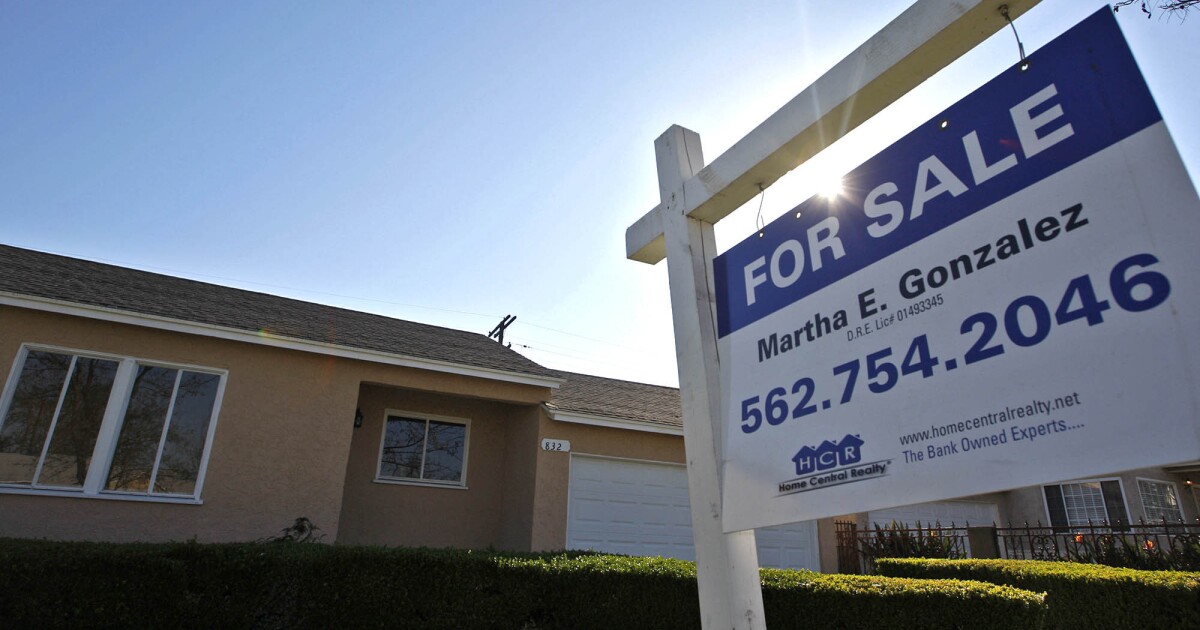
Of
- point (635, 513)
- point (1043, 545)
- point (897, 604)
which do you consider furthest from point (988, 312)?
point (1043, 545)

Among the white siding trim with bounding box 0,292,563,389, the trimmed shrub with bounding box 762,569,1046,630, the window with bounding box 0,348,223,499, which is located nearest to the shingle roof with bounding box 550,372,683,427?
the white siding trim with bounding box 0,292,563,389

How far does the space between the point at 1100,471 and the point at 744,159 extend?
1774mm

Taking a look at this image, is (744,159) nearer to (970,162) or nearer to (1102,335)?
(970,162)

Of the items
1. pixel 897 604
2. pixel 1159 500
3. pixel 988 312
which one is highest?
pixel 1159 500

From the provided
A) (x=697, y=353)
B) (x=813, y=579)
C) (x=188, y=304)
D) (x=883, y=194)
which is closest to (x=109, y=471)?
(x=188, y=304)

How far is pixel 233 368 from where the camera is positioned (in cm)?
1050

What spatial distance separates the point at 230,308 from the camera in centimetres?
1192

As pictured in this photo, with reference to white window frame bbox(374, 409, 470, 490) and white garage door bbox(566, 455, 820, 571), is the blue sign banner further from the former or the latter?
white window frame bbox(374, 409, 470, 490)

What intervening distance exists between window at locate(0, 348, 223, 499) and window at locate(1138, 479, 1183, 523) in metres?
21.4

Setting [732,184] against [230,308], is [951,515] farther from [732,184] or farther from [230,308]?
[732,184]

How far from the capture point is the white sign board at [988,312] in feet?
5.02

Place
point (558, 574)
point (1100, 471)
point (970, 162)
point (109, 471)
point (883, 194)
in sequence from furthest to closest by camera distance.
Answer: point (109, 471), point (558, 574), point (883, 194), point (970, 162), point (1100, 471)

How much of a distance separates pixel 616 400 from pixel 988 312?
518 inches

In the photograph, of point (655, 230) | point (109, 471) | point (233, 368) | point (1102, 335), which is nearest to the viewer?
point (1102, 335)
